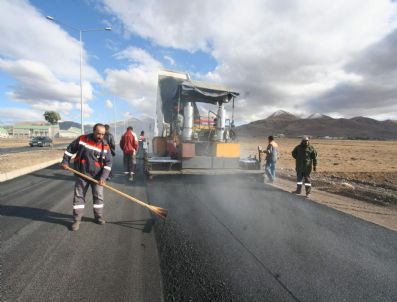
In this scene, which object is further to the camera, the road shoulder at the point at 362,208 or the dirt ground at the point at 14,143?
the dirt ground at the point at 14,143

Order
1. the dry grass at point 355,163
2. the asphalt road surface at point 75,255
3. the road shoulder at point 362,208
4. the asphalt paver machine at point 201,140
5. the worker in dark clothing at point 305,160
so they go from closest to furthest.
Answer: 1. the asphalt road surface at point 75,255
2. the road shoulder at point 362,208
3. the worker in dark clothing at point 305,160
4. the asphalt paver machine at point 201,140
5. the dry grass at point 355,163

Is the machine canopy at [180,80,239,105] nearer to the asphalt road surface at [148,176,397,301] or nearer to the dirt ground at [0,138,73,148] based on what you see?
the asphalt road surface at [148,176,397,301]

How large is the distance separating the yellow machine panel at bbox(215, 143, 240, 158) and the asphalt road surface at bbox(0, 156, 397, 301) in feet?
9.45

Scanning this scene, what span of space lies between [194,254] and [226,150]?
18.2 ft

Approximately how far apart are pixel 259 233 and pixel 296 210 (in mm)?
Result: 1895

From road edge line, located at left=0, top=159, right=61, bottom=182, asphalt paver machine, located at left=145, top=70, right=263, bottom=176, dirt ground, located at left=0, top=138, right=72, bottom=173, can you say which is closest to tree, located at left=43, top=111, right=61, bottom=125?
dirt ground, located at left=0, top=138, right=72, bottom=173

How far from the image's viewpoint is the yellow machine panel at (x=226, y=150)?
870 cm

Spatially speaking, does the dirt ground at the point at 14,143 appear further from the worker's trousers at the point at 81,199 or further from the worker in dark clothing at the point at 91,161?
the worker's trousers at the point at 81,199

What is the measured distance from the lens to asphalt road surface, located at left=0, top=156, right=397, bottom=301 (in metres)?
2.68

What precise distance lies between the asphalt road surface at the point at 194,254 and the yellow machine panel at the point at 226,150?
288 cm

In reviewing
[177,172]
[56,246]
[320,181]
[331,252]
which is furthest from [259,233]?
[320,181]

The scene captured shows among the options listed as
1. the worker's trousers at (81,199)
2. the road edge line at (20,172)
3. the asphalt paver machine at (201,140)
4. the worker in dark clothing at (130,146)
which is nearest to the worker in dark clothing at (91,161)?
the worker's trousers at (81,199)

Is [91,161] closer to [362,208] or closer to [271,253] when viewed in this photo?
[271,253]

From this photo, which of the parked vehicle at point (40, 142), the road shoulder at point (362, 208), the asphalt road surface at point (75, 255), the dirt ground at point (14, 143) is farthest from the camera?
the dirt ground at point (14, 143)
